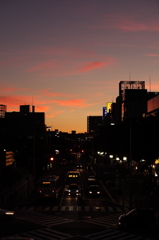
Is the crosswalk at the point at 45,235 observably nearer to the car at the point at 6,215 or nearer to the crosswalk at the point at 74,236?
the crosswalk at the point at 74,236

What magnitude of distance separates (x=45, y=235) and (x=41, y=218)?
827 cm

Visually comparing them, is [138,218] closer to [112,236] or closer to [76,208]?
[112,236]

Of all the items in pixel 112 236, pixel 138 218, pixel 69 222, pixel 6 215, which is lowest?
pixel 69 222

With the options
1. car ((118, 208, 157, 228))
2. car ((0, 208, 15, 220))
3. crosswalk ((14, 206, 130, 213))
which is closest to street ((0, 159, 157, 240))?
crosswalk ((14, 206, 130, 213))

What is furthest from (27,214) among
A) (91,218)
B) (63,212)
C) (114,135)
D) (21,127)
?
(21,127)

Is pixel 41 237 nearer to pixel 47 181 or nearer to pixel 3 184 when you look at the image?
pixel 47 181

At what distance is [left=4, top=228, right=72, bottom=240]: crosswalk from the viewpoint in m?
24.8

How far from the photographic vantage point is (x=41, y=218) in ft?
111

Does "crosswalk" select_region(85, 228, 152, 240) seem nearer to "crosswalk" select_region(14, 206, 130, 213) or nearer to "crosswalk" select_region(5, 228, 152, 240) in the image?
"crosswalk" select_region(5, 228, 152, 240)

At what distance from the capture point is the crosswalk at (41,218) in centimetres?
3148

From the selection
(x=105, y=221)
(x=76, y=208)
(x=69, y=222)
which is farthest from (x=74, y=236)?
(x=76, y=208)

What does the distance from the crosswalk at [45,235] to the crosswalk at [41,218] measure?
2894 mm

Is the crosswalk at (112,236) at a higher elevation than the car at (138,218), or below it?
below

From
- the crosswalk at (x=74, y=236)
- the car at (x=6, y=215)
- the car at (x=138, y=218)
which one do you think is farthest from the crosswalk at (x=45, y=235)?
the car at (x=138, y=218)
